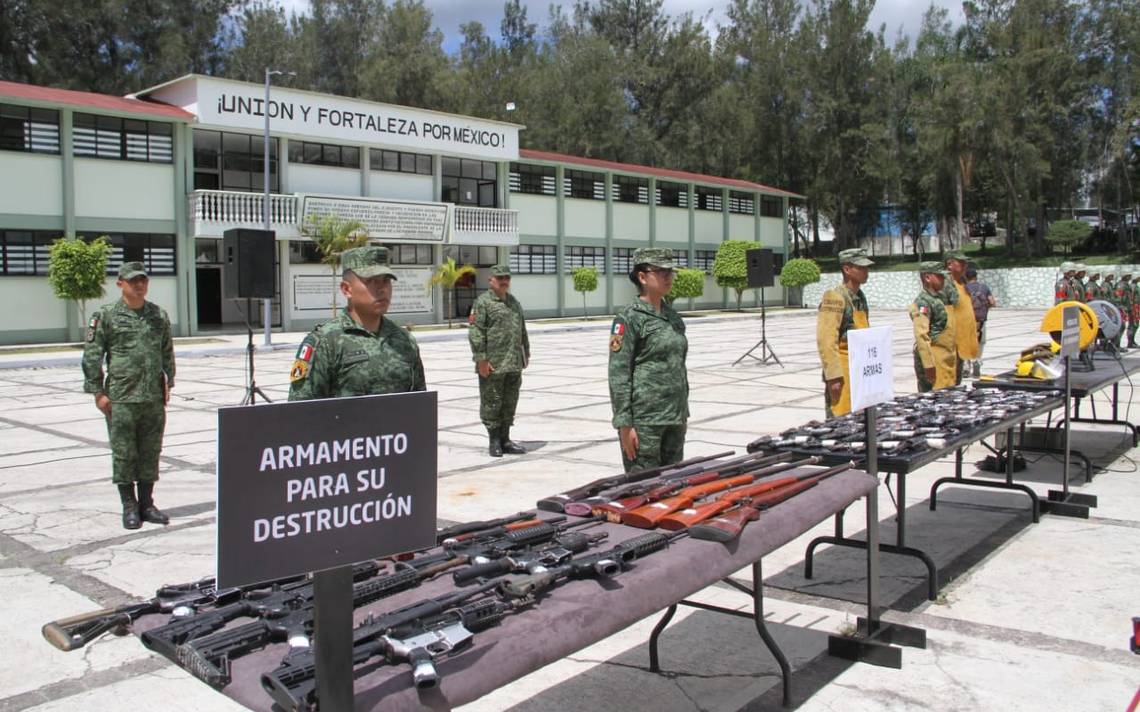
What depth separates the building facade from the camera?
25.4 m

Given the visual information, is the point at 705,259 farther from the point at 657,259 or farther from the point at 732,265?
the point at 657,259

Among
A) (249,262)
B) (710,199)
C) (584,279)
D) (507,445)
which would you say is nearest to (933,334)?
Answer: (507,445)

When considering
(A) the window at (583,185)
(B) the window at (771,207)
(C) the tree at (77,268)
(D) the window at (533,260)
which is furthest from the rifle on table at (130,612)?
(B) the window at (771,207)

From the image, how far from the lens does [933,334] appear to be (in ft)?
27.2

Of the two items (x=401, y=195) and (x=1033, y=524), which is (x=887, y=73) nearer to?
(x=401, y=195)

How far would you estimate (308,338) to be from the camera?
399 centimetres

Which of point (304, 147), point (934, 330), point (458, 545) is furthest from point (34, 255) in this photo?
point (458, 545)

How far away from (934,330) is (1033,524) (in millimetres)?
2281

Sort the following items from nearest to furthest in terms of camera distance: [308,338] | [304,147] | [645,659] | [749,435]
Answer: [308,338] → [645,659] → [749,435] → [304,147]

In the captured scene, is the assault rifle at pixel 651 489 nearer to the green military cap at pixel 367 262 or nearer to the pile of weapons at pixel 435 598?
the pile of weapons at pixel 435 598

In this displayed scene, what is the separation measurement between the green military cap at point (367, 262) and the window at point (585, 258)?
1399 inches

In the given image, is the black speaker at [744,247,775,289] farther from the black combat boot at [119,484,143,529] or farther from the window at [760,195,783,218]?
the window at [760,195,783,218]

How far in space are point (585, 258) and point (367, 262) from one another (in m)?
A: 36.6

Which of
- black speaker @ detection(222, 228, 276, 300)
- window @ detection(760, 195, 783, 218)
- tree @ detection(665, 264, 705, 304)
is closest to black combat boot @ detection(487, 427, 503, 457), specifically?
black speaker @ detection(222, 228, 276, 300)
